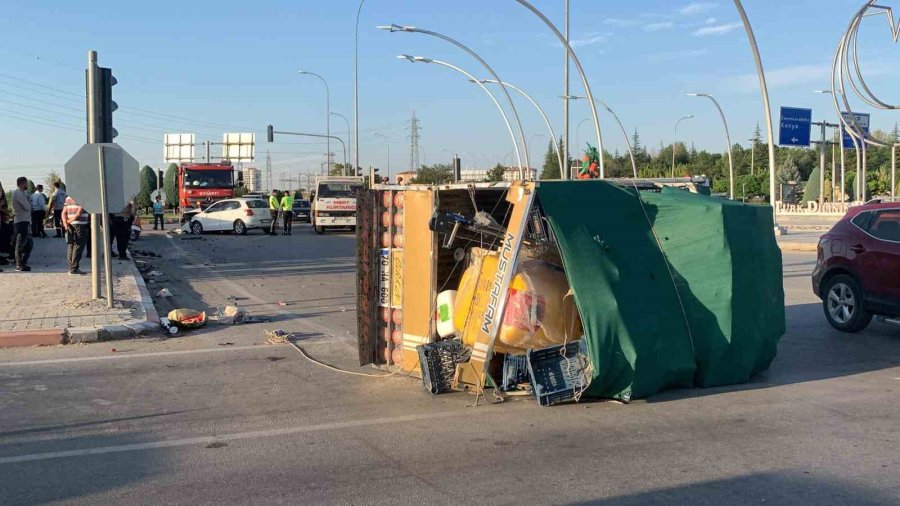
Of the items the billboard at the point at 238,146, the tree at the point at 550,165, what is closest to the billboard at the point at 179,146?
the billboard at the point at 238,146

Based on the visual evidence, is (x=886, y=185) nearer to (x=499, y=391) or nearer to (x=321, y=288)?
(x=321, y=288)

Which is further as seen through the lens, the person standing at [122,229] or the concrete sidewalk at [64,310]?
the person standing at [122,229]

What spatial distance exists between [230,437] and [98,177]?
6804 millimetres

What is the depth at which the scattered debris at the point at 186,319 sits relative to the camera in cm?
1072

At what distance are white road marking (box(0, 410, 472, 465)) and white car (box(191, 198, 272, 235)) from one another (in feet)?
90.8

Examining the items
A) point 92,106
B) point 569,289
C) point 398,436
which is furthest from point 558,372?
point 92,106

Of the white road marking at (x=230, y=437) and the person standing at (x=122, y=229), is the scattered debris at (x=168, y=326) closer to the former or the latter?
the white road marking at (x=230, y=437)

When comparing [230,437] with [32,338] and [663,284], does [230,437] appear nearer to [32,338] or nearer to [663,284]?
[663,284]

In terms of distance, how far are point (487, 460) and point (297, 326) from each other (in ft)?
20.2

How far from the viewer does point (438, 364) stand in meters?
7.13

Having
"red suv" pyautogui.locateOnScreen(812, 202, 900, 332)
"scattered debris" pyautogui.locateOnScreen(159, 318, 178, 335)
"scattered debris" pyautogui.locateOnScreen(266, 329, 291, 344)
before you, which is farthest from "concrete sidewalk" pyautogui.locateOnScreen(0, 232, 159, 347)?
"red suv" pyautogui.locateOnScreen(812, 202, 900, 332)

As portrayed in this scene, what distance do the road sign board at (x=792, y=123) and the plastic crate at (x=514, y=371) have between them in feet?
172

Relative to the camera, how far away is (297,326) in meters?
11.0

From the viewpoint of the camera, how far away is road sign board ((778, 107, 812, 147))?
5372cm
